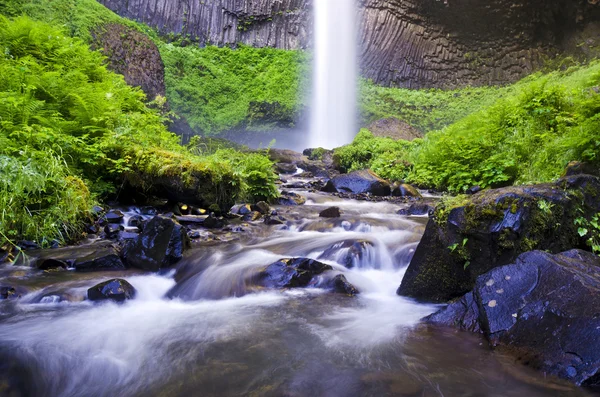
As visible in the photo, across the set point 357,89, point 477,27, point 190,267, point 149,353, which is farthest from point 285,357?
point 477,27

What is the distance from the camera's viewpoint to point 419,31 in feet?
93.0

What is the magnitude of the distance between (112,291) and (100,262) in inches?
30.7

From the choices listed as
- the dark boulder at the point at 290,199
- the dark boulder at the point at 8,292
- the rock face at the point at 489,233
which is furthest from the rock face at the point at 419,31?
the dark boulder at the point at 8,292

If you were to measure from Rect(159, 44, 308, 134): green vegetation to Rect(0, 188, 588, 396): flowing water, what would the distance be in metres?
22.2

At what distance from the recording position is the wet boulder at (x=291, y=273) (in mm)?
3744

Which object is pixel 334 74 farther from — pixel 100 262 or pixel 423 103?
pixel 100 262

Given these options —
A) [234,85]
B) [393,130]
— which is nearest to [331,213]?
[393,130]

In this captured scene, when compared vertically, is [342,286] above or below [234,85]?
below

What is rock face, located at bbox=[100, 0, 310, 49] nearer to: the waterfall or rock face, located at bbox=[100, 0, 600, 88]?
rock face, located at bbox=[100, 0, 600, 88]

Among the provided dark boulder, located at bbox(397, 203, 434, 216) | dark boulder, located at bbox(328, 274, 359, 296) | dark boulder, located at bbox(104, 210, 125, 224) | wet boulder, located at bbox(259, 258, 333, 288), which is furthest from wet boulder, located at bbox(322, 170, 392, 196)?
dark boulder, located at bbox(328, 274, 359, 296)

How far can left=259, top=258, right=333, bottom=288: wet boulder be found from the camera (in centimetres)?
374

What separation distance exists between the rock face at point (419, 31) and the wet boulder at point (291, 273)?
26.5 metres

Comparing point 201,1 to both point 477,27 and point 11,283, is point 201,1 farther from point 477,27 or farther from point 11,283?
point 11,283

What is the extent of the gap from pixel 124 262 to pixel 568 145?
583cm
